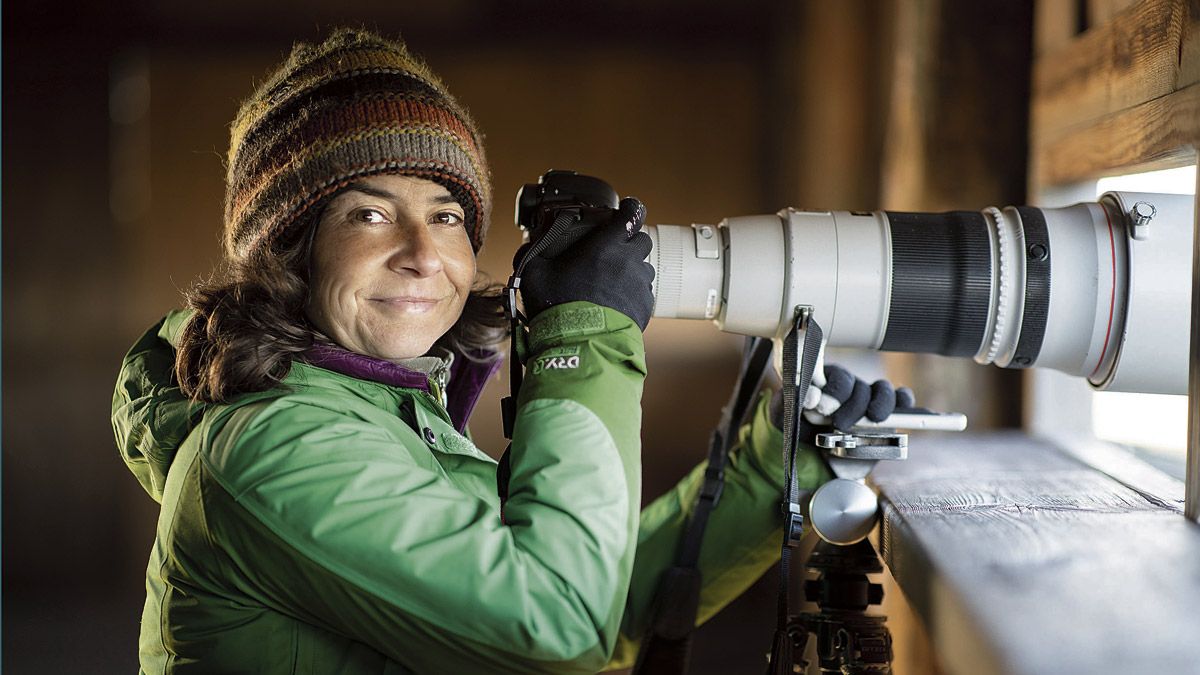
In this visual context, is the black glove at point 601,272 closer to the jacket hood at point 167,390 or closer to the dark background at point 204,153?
the jacket hood at point 167,390

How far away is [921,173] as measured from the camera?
195cm

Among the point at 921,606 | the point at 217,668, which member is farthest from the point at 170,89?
the point at 921,606

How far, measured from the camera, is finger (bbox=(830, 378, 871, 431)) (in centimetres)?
131

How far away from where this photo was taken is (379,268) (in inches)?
47.1

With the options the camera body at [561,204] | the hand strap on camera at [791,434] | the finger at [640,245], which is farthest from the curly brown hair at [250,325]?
the hand strap on camera at [791,434]

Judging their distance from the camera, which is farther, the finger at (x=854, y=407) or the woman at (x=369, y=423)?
the finger at (x=854, y=407)

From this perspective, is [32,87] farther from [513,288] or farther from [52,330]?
[513,288]

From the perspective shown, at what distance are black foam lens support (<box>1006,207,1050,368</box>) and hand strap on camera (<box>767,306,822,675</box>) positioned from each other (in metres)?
0.24

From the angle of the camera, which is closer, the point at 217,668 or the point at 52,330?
the point at 217,668

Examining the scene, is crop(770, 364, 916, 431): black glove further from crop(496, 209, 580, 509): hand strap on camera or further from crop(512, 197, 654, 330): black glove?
crop(496, 209, 580, 509): hand strap on camera

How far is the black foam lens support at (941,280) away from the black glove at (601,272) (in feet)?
1.01

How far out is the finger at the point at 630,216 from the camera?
1190 millimetres

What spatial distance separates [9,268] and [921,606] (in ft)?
10.8

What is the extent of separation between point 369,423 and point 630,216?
0.36m
